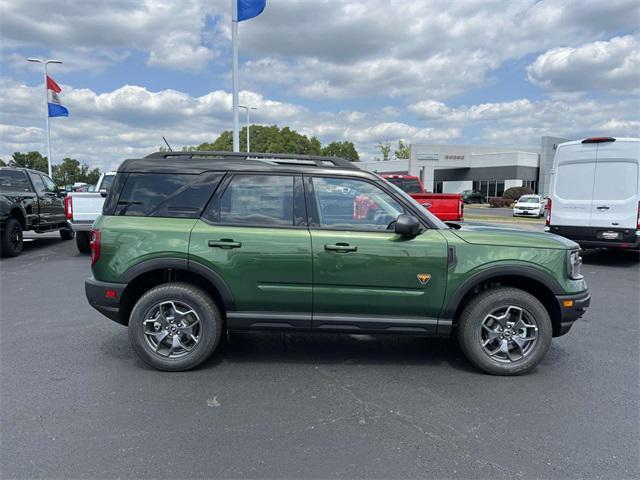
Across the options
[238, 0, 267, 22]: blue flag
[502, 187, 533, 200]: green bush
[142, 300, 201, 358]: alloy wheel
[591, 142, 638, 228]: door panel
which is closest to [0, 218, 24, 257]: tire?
[142, 300, 201, 358]: alloy wheel

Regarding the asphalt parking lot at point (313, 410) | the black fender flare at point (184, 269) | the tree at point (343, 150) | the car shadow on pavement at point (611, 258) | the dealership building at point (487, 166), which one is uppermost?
the tree at point (343, 150)

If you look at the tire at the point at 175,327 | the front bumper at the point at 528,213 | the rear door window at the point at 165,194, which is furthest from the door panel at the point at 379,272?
the front bumper at the point at 528,213

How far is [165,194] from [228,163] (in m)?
0.64

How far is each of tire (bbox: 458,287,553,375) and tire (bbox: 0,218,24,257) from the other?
32.9 ft

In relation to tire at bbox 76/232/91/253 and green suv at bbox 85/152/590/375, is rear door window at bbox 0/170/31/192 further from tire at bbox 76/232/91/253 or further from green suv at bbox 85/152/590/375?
green suv at bbox 85/152/590/375

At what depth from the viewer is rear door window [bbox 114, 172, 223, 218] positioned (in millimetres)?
4109

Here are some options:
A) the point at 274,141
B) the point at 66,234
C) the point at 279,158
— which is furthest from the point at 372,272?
the point at 274,141

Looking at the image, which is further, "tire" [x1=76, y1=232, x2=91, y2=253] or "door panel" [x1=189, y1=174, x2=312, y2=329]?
"tire" [x1=76, y1=232, x2=91, y2=253]

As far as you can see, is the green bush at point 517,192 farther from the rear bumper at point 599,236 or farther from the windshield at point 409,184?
the rear bumper at point 599,236

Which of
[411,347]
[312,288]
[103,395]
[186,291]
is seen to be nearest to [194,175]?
[186,291]

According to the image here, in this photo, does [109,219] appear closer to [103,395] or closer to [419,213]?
[103,395]

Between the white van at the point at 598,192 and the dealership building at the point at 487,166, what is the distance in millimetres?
37655

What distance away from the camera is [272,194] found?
4.10 metres

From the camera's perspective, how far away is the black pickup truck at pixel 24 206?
32.8 ft
